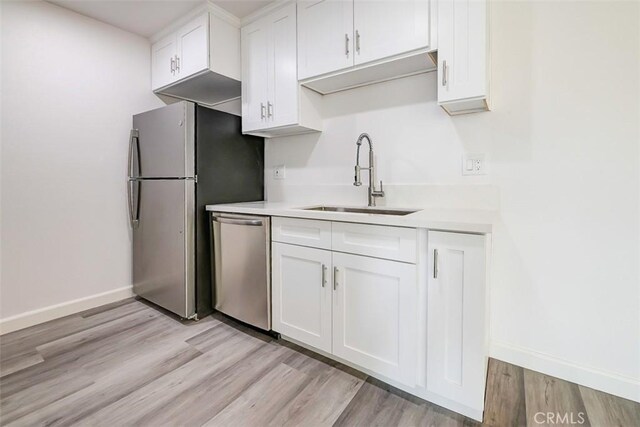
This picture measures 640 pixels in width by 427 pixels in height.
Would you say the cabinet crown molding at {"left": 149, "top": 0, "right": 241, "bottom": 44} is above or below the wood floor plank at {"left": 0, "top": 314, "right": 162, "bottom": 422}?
above

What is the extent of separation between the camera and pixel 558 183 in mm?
1541

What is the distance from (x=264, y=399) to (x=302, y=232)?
2.75 ft

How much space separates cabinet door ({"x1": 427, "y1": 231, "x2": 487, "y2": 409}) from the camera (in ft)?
3.96

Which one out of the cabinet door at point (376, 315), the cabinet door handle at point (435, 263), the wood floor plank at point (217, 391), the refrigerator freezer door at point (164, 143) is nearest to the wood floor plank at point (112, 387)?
the wood floor plank at point (217, 391)

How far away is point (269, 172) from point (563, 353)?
2.31m

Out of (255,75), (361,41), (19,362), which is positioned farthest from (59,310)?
(361,41)

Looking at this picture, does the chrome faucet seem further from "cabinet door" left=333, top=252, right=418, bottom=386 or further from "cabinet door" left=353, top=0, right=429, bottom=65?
"cabinet door" left=333, top=252, right=418, bottom=386

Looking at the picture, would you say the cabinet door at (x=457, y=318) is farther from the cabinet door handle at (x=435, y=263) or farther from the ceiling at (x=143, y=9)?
the ceiling at (x=143, y=9)

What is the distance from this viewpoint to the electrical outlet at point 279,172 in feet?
8.63

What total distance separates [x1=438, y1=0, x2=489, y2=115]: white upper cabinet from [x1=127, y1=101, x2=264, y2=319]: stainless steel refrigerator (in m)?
1.60

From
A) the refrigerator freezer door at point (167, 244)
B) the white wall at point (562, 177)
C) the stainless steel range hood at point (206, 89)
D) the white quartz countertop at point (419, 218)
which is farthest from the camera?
the stainless steel range hood at point (206, 89)

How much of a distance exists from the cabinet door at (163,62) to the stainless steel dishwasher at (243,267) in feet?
4.41

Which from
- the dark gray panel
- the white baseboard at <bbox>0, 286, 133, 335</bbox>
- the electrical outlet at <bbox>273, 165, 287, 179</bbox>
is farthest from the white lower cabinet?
the white baseboard at <bbox>0, 286, 133, 335</bbox>

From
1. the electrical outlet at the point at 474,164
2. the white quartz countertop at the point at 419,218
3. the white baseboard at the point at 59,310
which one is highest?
the electrical outlet at the point at 474,164
